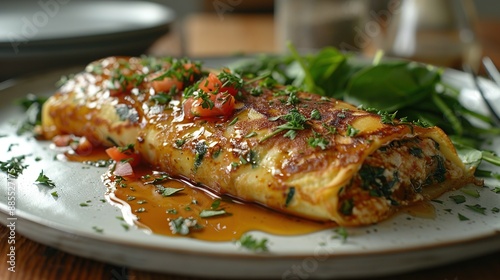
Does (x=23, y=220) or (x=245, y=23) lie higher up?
(x=23, y=220)

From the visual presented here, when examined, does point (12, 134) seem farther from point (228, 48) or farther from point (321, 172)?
point (228, 48)

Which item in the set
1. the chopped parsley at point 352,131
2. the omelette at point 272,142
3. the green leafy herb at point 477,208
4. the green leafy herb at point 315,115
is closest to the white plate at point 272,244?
the green leafy herb at point 477,208

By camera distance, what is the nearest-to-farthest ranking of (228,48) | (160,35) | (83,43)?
(83,43) < (160,35) < (228,48)

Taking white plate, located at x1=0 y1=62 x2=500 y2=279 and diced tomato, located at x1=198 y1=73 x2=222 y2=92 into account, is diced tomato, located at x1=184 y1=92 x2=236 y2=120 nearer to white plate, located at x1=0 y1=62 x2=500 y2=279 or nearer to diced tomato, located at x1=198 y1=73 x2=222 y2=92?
diced tomato, located at x1=198 y1=73 x2=222 y2=92

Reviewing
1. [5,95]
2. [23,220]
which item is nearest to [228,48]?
[5,95]

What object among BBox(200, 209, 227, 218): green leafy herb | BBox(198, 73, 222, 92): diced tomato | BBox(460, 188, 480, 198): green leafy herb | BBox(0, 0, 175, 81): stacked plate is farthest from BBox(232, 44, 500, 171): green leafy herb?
BBox(0, 0, 175, 81): stacked plate

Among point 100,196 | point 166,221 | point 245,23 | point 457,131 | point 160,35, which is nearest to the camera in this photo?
point 166,221

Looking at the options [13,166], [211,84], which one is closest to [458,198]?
[211,84]
